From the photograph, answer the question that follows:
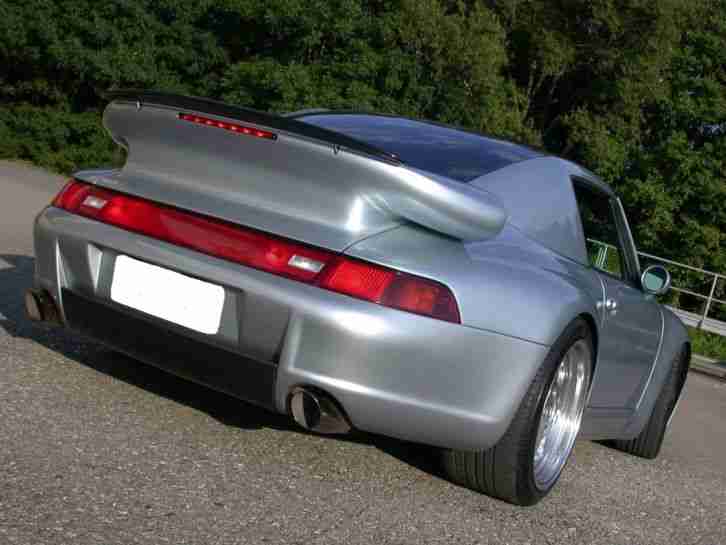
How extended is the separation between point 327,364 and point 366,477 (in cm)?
74

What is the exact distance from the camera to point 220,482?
3.83m

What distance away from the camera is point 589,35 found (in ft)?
141

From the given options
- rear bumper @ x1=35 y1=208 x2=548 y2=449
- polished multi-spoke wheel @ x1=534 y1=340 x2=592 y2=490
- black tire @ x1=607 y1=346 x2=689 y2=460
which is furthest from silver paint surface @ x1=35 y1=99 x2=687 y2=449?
black tire @ x1=607 y1=346 x2=689 y2=460

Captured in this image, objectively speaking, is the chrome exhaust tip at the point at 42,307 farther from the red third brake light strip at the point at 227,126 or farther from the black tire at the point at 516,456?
the black tire at the point at 516,456

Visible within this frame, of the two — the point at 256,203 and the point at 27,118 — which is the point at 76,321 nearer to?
the point at 256,203

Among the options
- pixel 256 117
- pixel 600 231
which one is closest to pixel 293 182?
pixel 256 117

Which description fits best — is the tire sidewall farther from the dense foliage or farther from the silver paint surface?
the dense foliage

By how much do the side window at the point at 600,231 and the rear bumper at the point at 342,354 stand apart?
43.1 inches

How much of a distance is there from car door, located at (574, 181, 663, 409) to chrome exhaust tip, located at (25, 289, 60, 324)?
2.10m

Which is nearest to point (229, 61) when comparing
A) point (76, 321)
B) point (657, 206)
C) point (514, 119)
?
point (514, 119)

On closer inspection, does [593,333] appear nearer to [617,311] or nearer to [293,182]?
[617,311]

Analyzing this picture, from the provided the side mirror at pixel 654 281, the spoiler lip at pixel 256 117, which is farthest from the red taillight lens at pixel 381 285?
the side mirror at pixel 654 281

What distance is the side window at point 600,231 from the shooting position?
16.3 ft

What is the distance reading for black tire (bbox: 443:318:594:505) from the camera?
4.06 m
